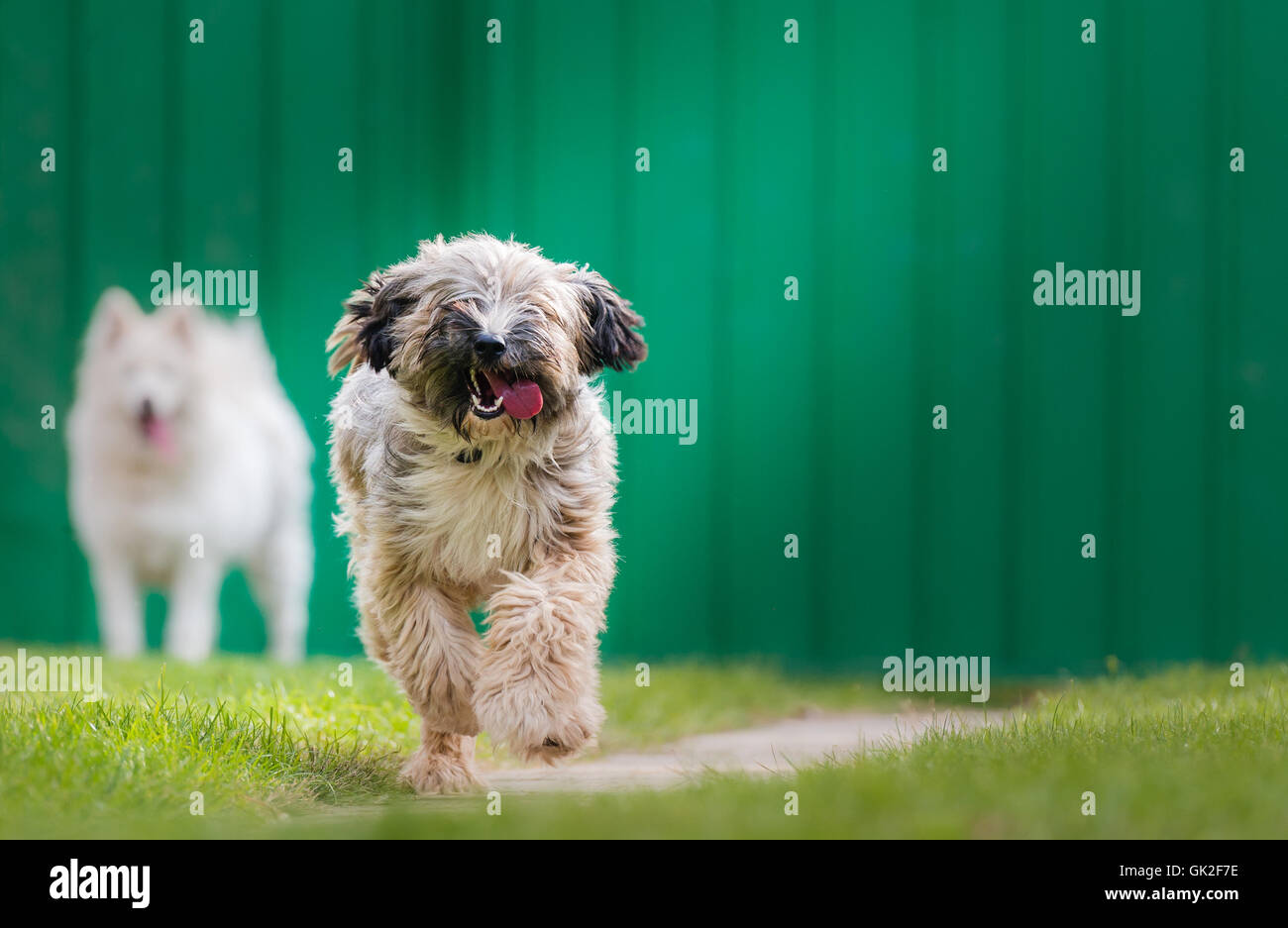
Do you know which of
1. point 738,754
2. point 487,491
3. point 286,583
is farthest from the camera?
point 286,583

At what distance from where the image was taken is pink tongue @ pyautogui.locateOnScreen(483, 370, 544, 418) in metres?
3.93

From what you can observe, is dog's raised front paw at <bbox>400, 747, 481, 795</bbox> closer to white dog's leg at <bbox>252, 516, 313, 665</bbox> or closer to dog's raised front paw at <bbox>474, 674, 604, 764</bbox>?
dog's raised front paw at <bbox>474, 674, 604, 764</bbox>

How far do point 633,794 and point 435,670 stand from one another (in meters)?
0.93

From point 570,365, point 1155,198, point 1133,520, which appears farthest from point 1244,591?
point 570,365

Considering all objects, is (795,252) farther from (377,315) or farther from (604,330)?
(377,315)

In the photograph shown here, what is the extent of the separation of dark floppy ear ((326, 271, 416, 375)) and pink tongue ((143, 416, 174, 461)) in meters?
2.84

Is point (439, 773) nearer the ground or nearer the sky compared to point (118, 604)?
nearer the ground

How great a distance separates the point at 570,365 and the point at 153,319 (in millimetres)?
3700

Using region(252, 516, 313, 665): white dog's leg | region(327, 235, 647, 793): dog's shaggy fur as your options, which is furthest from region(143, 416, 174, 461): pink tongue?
region(327, 235, 647, 793): dog's shaggy fur

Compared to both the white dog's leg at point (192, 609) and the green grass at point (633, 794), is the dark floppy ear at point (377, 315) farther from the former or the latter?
the white dog's leg at point (192, 609)

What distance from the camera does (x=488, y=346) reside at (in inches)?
151

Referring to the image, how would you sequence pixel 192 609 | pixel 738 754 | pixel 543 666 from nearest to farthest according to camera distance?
pixel 543 666, pixel 738 754, pixel 192 609

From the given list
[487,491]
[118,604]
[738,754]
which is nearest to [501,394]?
[487,491]

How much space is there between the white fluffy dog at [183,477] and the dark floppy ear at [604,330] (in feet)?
10.7
